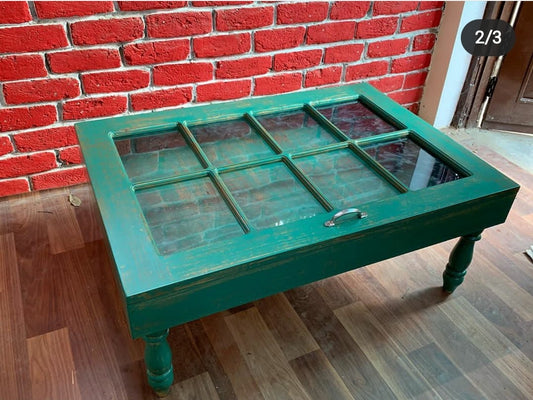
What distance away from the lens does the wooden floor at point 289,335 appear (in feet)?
3.93

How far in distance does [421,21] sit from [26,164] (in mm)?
1609

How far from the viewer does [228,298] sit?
0.98 metres

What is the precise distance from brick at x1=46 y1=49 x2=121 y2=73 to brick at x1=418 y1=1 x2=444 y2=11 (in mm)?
1207

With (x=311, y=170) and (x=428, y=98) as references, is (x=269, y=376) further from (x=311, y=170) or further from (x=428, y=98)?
(x=428, y=98)

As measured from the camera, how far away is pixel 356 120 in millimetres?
1452

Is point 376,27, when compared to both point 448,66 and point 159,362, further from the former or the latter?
point 159,362

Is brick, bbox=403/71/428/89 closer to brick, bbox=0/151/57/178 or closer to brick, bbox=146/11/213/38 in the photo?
brick, bbox=146/11/213/38

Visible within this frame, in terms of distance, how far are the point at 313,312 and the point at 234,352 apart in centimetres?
26

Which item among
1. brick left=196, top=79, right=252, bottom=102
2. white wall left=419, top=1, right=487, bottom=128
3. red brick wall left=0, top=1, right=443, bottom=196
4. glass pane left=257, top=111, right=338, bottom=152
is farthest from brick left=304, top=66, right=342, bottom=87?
Result: glass pane left=257, top=111, right=338, bottom=152

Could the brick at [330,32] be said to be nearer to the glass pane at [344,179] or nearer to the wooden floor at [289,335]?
the glass pane at [344,179]

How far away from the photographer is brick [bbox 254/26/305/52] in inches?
71.5

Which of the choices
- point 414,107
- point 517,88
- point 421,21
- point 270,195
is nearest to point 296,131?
point 270,195

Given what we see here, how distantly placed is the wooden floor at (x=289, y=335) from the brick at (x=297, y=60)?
84cm

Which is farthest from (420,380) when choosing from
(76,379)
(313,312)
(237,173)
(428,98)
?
(428,98)
